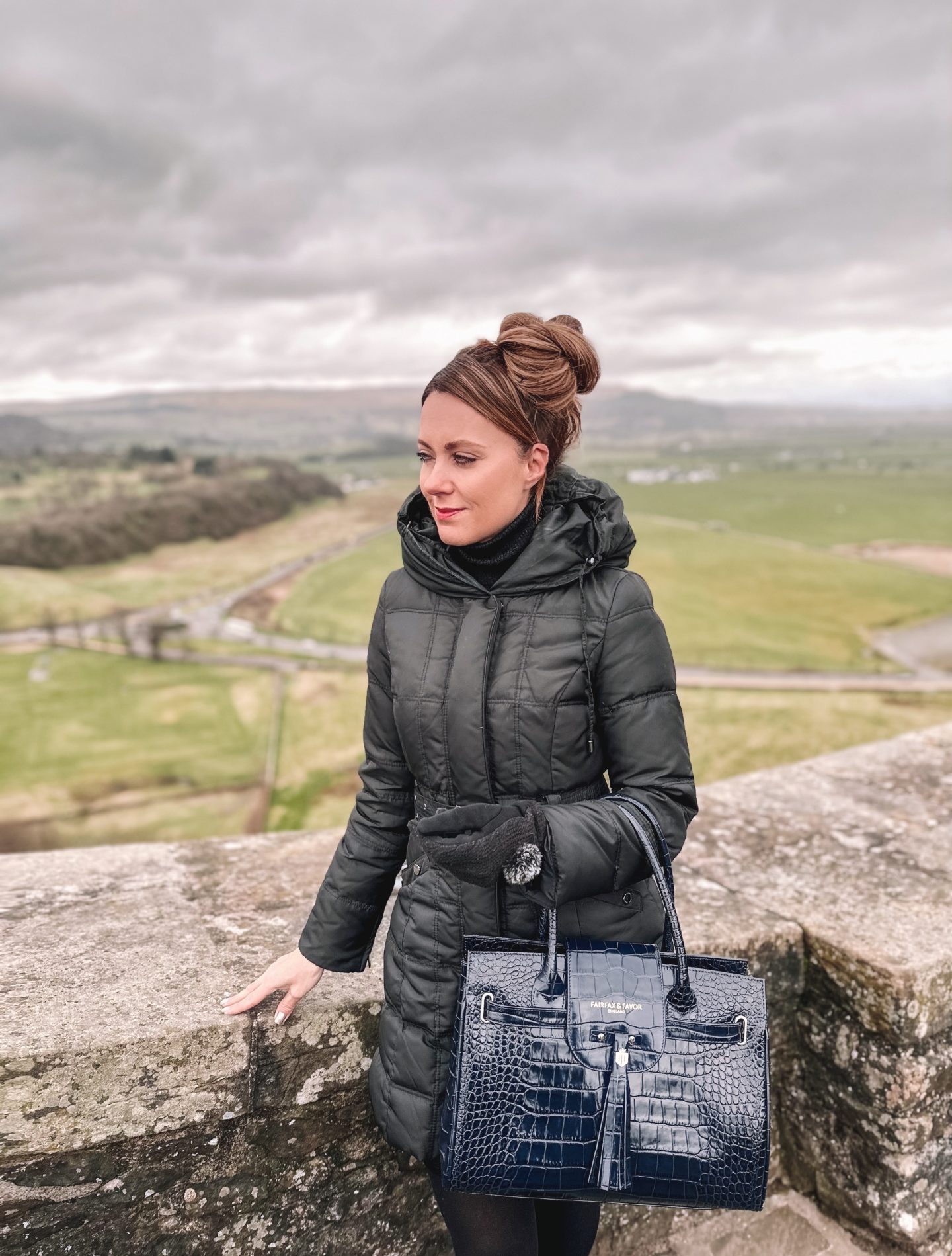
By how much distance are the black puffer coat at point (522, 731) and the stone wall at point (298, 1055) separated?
0.40 m

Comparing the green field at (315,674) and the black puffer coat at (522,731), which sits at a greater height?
the black puffer coat at (522,731)

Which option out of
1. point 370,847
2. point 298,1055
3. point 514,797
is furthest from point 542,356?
point 298,1055

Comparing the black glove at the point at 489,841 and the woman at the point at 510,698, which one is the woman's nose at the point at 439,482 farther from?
the black glove at the point at 489,841

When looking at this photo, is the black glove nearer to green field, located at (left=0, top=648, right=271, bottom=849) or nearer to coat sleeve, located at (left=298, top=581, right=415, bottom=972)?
coat sleeve, located at (left=298, top=581, right=415, bottom=972)

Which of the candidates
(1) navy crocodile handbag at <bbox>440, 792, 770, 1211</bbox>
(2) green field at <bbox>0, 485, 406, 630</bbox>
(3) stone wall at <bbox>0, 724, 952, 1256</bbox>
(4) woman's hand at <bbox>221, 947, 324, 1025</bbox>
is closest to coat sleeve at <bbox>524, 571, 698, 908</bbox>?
(1) navy crocodile handbag at <bbox>440, 792, 770, 1211</bbox>

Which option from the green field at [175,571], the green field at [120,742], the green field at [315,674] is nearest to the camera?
the green field at [120,742]

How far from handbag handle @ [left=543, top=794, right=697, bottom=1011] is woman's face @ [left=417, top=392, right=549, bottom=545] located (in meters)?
0.82

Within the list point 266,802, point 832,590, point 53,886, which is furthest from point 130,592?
point 53,886

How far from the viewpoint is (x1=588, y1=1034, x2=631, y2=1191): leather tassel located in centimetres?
186

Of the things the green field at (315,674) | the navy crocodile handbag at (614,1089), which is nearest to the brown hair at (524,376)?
the navy crocodile handbag at (614,1089)

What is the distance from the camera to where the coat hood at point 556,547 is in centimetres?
219

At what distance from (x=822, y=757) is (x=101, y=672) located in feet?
237

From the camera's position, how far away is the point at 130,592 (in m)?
87.9

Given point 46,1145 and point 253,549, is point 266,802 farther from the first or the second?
point 253,549
